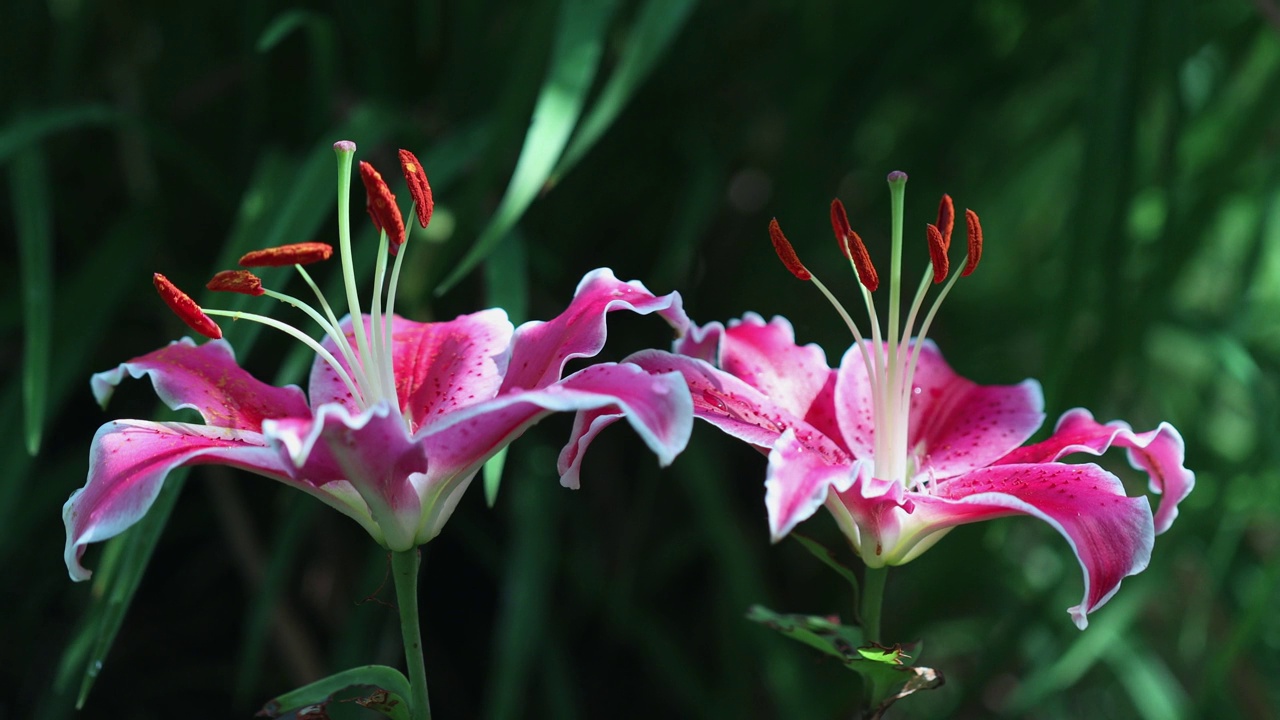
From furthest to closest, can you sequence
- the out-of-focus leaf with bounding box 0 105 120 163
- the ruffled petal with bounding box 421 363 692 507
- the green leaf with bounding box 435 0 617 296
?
1. the out-of-focus leaf with bounding box 0 105 120 163
2. the green leaf with bounding box 435 0 617 296
3. the ruffled petal with bounding box 421 363 692 507

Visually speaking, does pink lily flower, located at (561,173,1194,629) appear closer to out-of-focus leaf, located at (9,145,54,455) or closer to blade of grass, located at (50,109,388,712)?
blade of grass, located at (50,109,388,712)

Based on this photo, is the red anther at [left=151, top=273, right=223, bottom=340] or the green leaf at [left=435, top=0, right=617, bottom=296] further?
the green leaf at [left=435, top=0, right=617, bottom=296]

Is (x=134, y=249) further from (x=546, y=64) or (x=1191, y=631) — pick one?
(x=1191, y=631)

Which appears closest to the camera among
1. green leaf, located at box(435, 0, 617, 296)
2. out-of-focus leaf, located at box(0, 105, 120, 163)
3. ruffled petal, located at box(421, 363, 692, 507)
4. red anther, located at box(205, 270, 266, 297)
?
ruffled petal, located at box(421, 363, 692, 507)

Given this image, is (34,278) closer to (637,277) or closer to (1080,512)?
(637,277)

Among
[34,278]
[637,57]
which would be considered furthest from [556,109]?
[34,278]

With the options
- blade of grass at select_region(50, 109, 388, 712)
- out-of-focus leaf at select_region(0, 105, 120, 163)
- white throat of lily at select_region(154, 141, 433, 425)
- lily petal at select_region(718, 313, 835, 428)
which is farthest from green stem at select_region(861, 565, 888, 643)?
out-of-focus leaf at select_region(0, 105, 120, 163)
